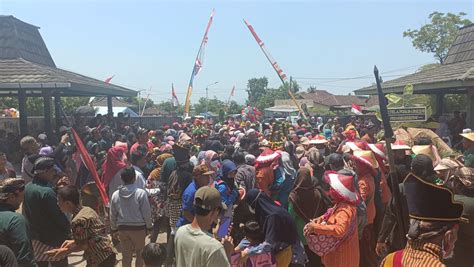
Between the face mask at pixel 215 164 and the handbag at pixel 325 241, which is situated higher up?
the face mask at pixel 215 164

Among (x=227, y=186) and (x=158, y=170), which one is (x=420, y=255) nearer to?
(x=227, y=186)

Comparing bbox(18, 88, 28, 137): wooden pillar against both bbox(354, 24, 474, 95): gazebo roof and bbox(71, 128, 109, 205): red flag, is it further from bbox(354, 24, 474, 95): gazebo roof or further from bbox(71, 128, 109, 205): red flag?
bbox(354, 24, 474, 95): gazebo roof

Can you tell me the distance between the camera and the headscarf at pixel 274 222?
3.97 meters

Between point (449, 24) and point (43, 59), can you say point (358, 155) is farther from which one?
point (449, 24)

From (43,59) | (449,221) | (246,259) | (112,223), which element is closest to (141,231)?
(112,223)

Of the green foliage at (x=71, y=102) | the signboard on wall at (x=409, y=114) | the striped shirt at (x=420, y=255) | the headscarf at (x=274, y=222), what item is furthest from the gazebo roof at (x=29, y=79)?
the green foliage at (x=71, y=102)

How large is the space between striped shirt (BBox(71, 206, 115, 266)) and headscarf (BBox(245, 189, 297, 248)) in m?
1.38

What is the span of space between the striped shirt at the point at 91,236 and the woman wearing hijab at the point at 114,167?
2902 mm

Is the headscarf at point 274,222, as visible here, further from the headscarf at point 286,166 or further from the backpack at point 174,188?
the headscarf at point 286,166

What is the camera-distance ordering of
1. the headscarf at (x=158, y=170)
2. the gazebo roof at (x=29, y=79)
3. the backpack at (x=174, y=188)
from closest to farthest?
the backpack at (x=174, y=188), the headscarf at (x=158, y=170), the gazebo roof at (x=29, y=79)

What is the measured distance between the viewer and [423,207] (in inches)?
98.8

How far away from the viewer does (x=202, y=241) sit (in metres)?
2.99

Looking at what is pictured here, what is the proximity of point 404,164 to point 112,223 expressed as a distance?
391 centimetres

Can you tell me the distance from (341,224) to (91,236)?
213 cm
